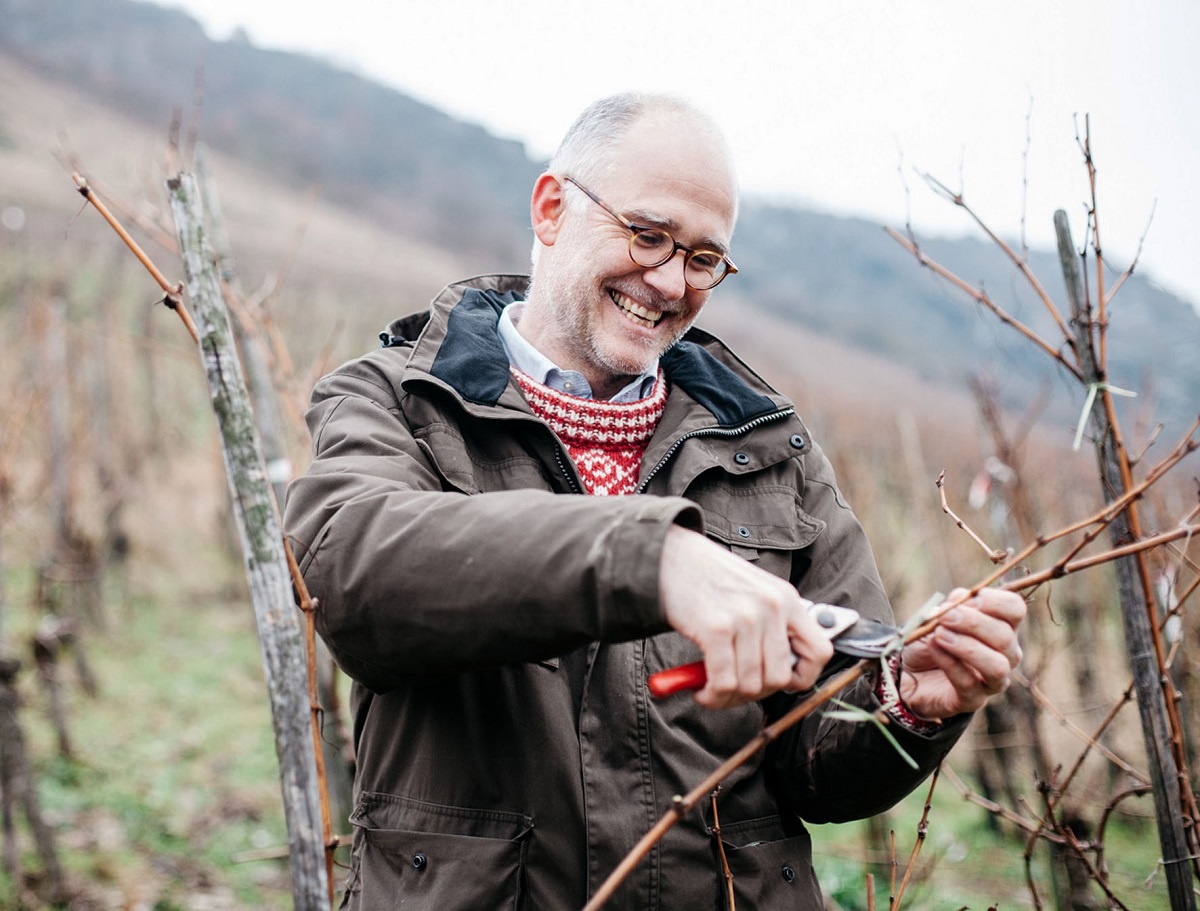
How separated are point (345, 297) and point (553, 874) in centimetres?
4394

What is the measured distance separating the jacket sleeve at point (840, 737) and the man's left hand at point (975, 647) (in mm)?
117

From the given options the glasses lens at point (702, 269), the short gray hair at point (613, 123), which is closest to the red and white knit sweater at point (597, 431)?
the glasses lens at point (702, 269)

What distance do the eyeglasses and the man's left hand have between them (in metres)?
0.95

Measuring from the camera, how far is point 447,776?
154 cm

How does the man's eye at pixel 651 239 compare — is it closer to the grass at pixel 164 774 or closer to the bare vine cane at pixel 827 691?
the bare vine cane at pixel 827 691

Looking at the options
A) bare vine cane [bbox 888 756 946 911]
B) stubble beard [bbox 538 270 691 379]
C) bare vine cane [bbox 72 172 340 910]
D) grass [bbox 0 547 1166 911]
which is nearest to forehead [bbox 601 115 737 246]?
stubble beard [bbox 538 270 691 379]

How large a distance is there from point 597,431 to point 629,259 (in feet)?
1.35

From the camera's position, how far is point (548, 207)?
2.25 m

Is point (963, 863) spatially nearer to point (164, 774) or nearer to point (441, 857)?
point (441, 857)

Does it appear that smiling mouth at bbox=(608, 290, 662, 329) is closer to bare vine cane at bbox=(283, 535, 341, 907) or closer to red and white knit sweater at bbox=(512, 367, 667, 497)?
red and white knit sweater at bbox=(512, 367, 667, 497)

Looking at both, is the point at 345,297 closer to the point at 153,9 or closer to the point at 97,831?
the point at 97,831

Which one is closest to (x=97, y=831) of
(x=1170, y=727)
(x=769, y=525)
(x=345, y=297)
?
(x=769, y=525)

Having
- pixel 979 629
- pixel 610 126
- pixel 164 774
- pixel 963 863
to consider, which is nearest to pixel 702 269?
pixel 610 126

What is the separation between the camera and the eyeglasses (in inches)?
76.5
